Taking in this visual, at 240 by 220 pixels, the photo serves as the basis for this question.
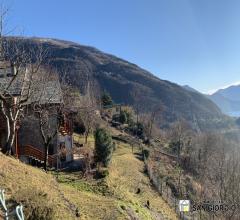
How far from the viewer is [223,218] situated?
4572cm

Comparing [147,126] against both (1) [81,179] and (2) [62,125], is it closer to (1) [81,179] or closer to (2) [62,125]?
(2) [62,125]

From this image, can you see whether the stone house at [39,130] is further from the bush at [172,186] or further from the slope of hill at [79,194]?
the bush at [172,186]

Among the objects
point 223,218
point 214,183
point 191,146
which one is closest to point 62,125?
point 223,218

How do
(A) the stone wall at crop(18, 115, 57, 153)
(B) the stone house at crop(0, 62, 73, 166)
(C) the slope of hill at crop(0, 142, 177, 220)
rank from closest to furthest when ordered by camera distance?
1. (C) the slope of hill at crop(0, 142, 177, 220)
2. (B) the stone house at crop(0, 62, 73, 166)
3. (A) the stone wall at crop(18, 115, 57, 153)

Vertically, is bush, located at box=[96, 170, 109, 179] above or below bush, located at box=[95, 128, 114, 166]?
below

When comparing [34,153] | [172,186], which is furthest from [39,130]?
[172,186]

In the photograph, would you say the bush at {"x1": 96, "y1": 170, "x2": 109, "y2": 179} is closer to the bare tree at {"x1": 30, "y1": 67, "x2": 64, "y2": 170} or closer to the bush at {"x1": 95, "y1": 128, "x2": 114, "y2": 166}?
the bush at {"x1": 95, "y1": 128, "x2": 114, "y2": 166}

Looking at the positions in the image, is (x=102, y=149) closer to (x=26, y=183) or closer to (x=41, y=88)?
(x=41, y=88)

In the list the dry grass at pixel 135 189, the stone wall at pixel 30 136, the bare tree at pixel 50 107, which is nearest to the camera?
the dry grass at pixel 135 189

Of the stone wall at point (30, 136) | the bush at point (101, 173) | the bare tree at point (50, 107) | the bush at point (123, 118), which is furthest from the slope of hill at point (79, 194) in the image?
the bush at point (123, 118)

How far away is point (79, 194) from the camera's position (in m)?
27.8

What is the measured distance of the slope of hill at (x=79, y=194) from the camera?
718 inches

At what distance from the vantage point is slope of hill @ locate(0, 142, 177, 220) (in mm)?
18248

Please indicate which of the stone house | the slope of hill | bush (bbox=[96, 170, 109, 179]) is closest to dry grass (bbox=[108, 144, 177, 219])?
the slope of hill
